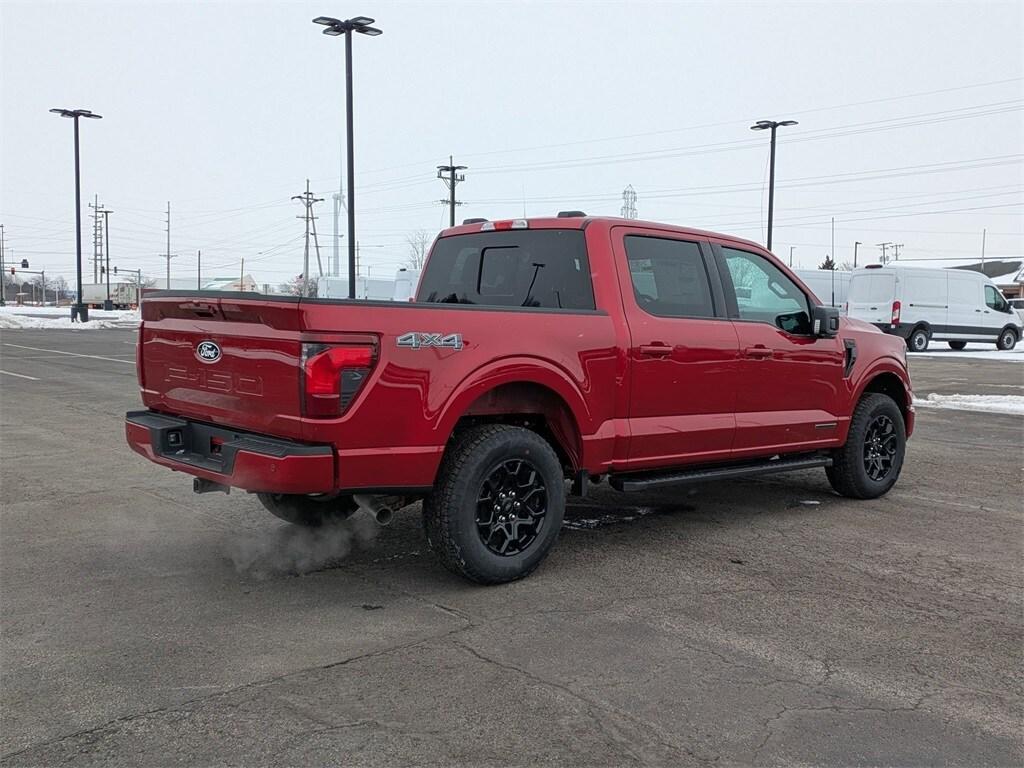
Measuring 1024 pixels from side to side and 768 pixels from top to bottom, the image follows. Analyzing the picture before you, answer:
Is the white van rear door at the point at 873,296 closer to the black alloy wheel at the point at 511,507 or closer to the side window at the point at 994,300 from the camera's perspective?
the side window at the point at 994,300

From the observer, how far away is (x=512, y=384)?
4.90 m

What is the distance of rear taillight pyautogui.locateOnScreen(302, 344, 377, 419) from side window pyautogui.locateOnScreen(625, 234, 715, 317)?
1.96 meters

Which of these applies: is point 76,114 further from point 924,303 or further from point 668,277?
point 668,277

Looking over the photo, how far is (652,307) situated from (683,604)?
182 cm

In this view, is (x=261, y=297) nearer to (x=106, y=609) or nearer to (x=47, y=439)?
(x=106, y=609)

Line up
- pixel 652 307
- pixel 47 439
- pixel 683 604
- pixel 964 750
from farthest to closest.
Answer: pixel 47 439
pixel 652 307
pixel 683 604
pixel 964 750

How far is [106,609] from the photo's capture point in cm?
438

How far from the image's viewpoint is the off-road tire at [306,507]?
5.18m

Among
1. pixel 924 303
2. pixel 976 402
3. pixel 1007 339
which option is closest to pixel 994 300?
pixel 1007 339

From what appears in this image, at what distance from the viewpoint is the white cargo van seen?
2552 cm

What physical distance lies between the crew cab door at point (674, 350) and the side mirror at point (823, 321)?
84 centimetres

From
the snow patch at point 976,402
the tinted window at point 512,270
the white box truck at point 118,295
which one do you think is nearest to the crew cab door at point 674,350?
the tinted window at point 512,270

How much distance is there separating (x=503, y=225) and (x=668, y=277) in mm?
1099

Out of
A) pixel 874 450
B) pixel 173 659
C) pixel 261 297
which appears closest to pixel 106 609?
pixel 173 659
